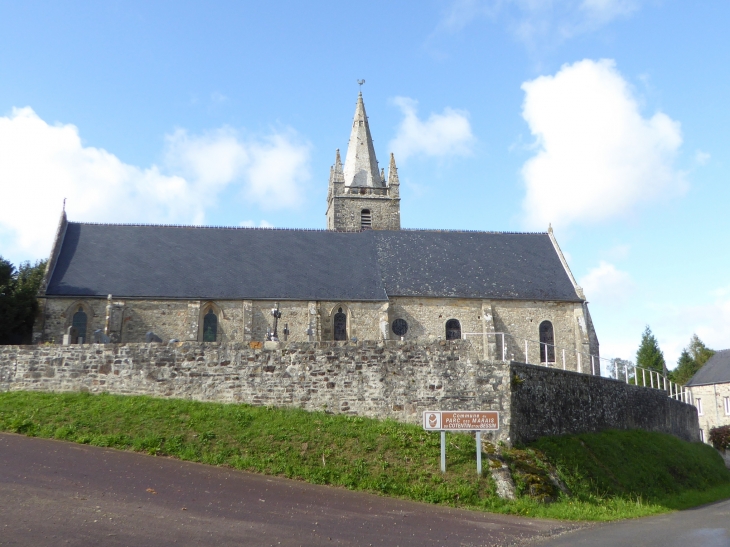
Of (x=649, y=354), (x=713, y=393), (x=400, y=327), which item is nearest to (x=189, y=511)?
(x=400, y=327)

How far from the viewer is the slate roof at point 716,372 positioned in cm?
5156

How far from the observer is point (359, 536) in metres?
12.4

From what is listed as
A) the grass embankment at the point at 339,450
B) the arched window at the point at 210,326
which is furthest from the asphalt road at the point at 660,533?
the arched window at the point at 210,326

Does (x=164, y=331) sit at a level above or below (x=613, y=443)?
above

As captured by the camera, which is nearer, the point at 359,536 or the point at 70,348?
the point at 359,536

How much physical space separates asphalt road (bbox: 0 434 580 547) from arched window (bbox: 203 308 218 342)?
13488 millimetres

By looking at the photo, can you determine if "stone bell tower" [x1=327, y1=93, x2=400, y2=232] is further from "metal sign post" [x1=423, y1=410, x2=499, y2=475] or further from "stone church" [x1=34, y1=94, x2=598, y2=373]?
"metal sign post" [x1=423, y1=410, x2=499, y2=475]

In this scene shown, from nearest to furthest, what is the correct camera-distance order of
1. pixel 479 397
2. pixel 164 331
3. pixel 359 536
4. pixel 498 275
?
1. pixel 359 536
2. pixel 479 397
3. pixel 164 331
4. pixel 498 275

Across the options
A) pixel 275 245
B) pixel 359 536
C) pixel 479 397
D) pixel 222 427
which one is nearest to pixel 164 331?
pixel 275 245

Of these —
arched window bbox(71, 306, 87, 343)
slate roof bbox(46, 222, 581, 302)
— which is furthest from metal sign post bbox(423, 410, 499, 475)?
arched window bbox(71, 306, 87, 343)

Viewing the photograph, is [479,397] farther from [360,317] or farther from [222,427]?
[360,317]

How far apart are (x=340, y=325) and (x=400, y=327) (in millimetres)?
2838

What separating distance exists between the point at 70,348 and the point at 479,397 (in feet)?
40.7

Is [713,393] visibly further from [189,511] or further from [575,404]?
[189,511]
